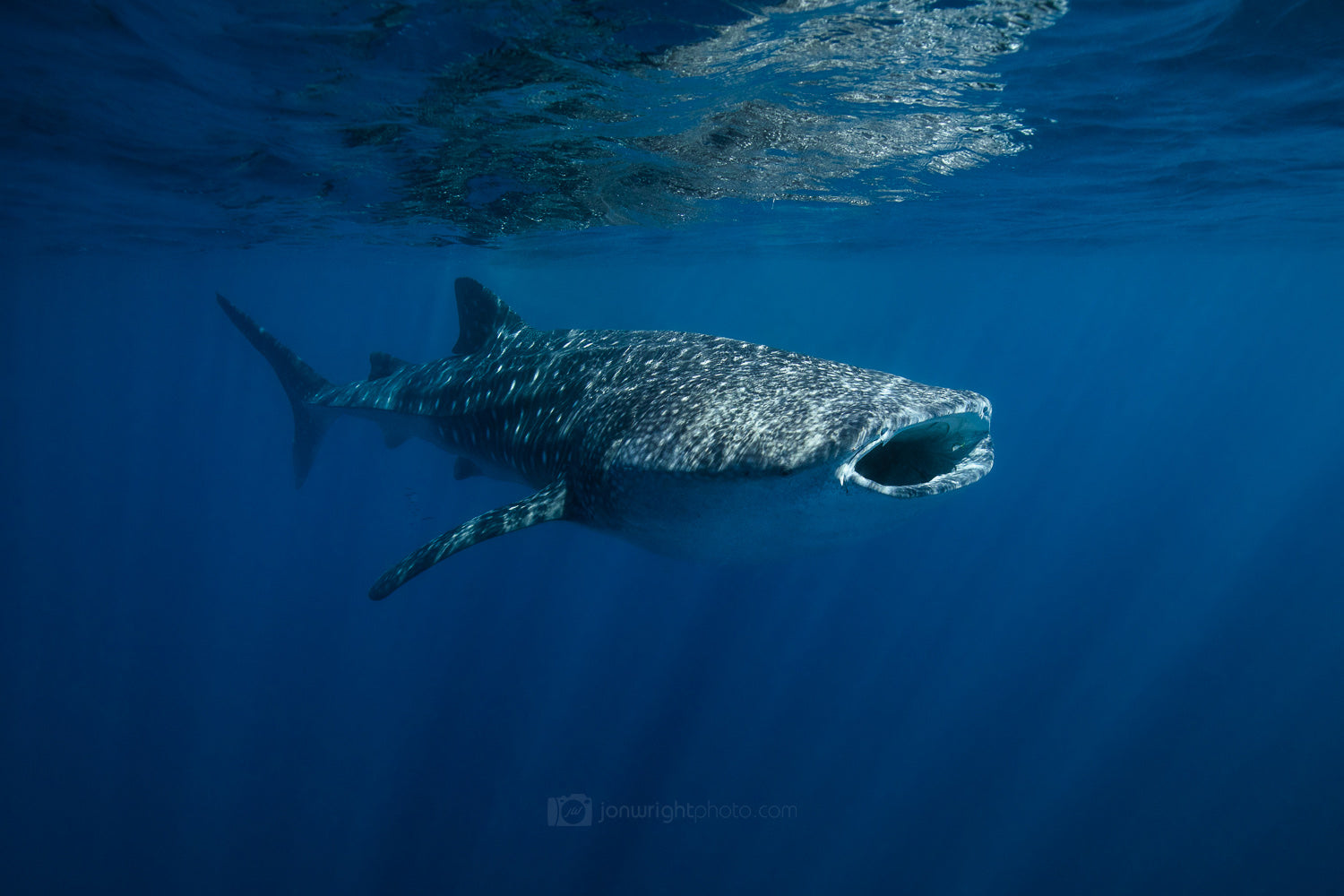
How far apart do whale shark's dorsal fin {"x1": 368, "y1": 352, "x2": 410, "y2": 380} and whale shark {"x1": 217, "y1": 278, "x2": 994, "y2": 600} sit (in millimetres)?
2827

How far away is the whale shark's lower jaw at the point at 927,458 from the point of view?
300 cm

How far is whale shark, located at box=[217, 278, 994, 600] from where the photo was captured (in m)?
3.27

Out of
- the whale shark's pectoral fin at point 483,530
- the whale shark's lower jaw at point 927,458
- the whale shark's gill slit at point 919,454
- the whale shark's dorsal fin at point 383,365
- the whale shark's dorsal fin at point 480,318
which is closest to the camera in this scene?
the whale shark's lower jaw at point 927,458

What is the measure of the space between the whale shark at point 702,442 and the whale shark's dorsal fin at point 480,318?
755 mm

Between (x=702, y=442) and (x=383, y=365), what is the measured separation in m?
7.63

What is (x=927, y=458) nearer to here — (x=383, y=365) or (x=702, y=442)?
(x=702, y=442)

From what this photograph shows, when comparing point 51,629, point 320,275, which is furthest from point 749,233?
point 51,629

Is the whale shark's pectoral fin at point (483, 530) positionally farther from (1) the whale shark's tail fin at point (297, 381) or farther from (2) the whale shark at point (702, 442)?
(1) the whale shark's tail fin at point (297, 381)

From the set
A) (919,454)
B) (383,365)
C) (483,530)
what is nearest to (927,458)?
(919,454)

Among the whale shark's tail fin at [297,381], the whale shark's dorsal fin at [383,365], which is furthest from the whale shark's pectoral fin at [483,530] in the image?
the whale shark's tail fin at [297,381]

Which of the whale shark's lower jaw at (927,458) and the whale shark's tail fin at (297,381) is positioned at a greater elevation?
the whale shark's lower jaw at (927,458)

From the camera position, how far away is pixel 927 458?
4.01m

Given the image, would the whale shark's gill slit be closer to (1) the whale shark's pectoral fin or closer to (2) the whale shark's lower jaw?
(2) the whale shark's lower jaw

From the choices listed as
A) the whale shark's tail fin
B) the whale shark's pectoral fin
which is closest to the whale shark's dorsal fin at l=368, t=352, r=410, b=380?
the whale shark's tail fin
